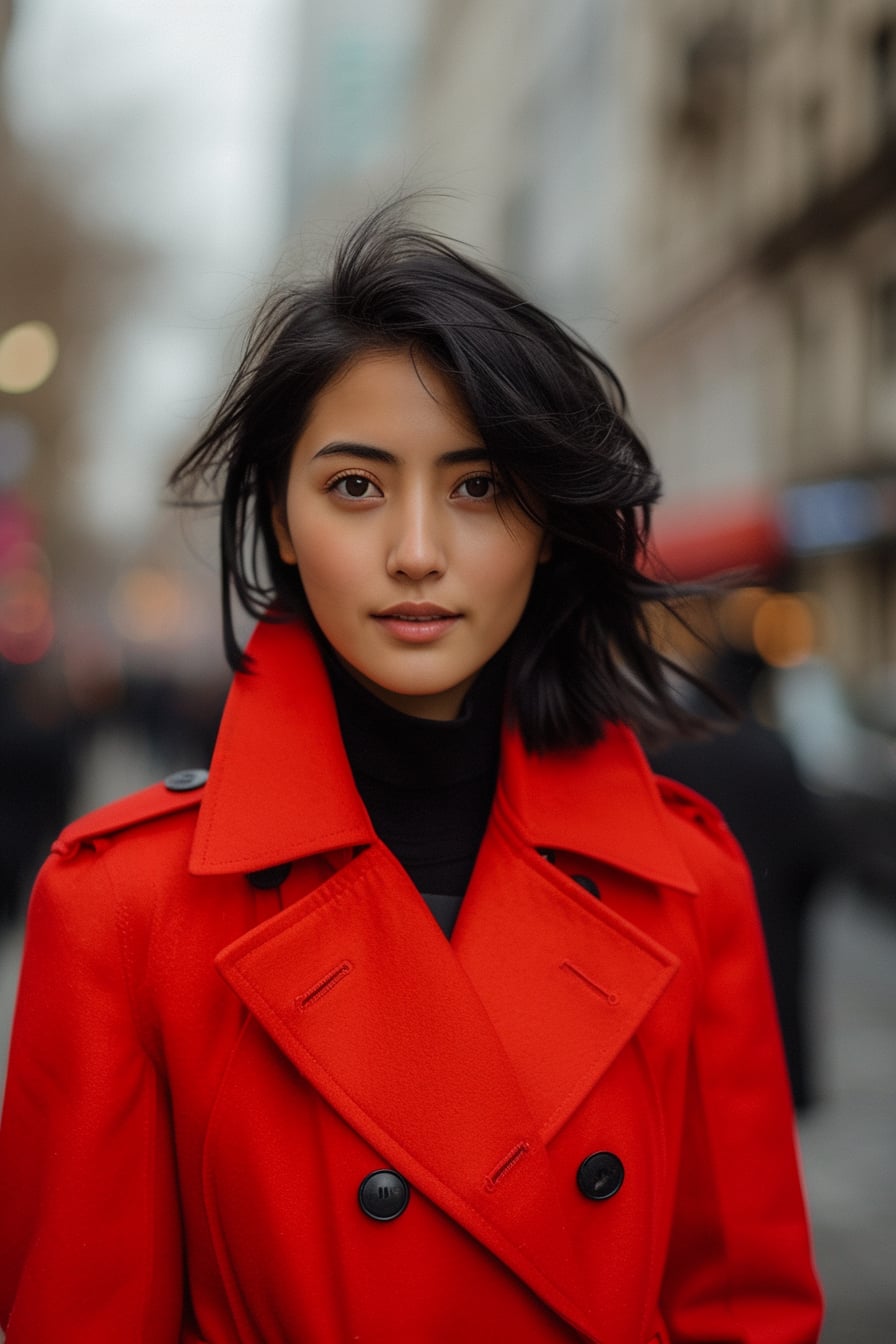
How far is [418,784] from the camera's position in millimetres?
2115

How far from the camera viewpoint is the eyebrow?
75.0 inches

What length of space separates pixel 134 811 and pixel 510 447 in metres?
0.73

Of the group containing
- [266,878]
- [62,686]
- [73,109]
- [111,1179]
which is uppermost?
[73,109]

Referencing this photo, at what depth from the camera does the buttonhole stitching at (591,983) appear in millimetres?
1957

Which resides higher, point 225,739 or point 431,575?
point 431,575

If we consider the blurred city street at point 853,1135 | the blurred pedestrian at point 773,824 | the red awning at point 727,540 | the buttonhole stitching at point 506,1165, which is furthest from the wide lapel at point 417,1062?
the red awning at point 727,540

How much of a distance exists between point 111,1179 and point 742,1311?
0.97 m

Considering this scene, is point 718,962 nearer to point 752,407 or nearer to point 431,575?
point 431,575

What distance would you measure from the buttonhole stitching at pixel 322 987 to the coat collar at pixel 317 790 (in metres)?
0.16

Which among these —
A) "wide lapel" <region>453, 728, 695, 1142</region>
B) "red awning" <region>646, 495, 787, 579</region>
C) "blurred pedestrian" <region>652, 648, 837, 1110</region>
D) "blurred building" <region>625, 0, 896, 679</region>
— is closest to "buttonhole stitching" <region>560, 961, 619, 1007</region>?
"wide lapel" <region>453, 728, 695, 1142</region>

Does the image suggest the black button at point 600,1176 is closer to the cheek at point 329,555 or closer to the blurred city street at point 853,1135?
the cheek at point 329,555

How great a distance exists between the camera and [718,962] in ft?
7.02

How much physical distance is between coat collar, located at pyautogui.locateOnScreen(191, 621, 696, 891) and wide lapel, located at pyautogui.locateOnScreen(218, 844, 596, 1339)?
10cm

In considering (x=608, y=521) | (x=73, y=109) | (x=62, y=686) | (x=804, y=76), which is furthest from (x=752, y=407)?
(x=608, y=521)
